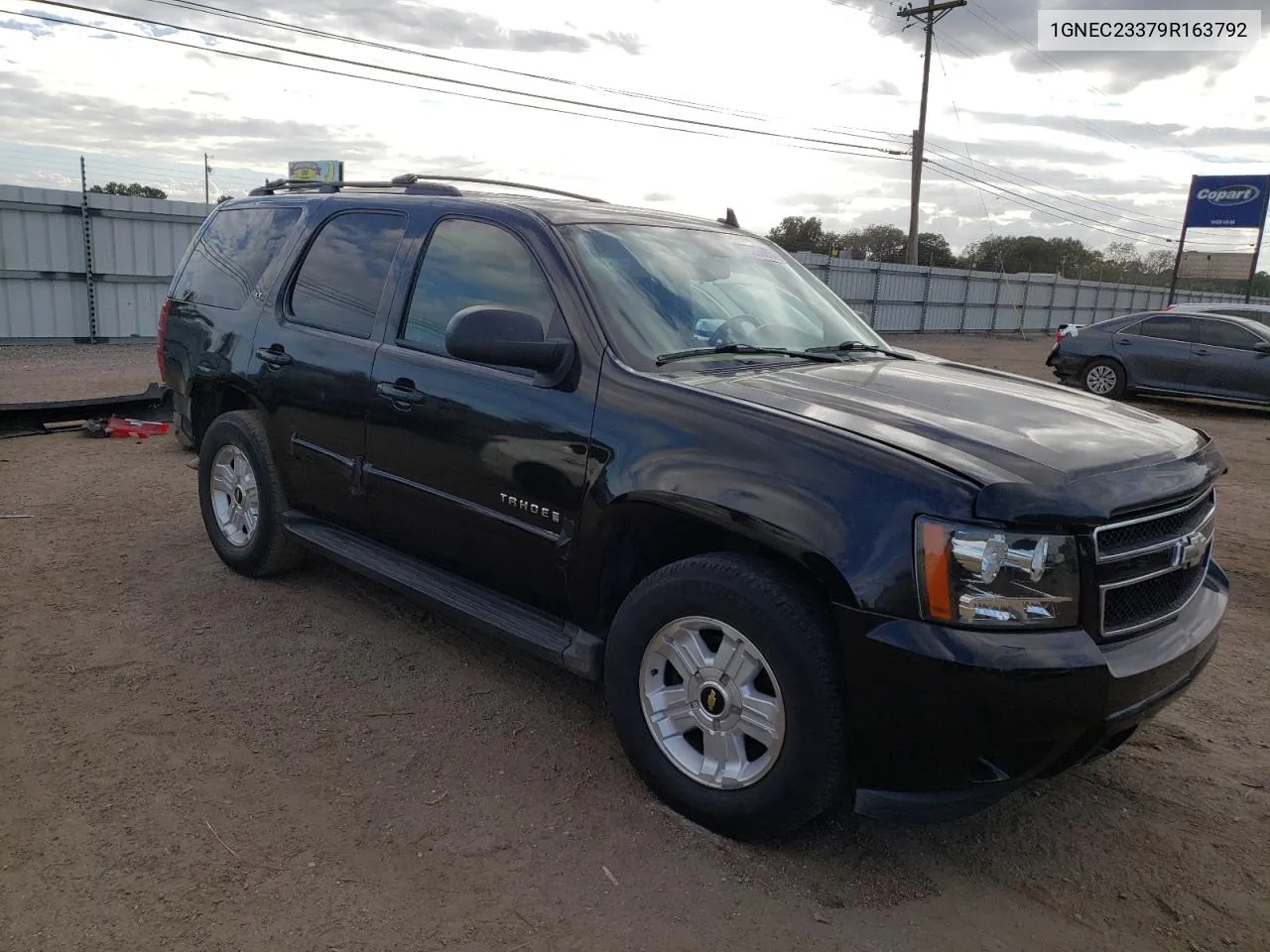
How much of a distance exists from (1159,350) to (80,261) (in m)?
17.2

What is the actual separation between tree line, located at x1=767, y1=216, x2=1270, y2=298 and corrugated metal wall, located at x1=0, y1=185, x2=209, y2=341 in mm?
39331

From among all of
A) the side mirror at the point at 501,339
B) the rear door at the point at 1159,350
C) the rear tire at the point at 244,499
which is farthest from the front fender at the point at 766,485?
the rear door at the point at 1159,350

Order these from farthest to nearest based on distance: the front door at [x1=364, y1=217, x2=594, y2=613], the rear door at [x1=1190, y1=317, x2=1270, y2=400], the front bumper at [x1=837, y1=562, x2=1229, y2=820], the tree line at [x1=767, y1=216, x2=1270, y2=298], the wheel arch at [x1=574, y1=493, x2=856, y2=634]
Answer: the tree line at [x1=767, y1=216, x2=1270, y2=298] → the rear door at [x1=1190, y1=317, x2=1270, y2=400] → the front door at [x1=364, y1=217, x2=594, y2=613] → the wheel arch at [x1=574, y1=493, x2=856, y2=634] → the front bumper at [x1=837, y1=562, x2=1229, y2=820]

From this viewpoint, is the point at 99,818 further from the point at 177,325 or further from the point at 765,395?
the point at 177,325

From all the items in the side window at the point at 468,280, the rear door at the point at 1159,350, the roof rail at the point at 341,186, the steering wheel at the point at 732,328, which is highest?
the roof rail at the point at 341,186

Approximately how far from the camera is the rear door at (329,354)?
161 inches

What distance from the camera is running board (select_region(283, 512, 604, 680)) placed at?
10.9ft

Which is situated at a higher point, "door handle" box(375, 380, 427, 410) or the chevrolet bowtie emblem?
"door handle" box(375, 380, 427, 410)

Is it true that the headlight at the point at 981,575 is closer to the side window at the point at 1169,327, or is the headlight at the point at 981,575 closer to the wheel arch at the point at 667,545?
the wheel arch at the point at 667,545

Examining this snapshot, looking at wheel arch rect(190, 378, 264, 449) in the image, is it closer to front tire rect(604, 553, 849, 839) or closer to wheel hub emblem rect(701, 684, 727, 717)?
front tire rect(604, 553, 849, 839)

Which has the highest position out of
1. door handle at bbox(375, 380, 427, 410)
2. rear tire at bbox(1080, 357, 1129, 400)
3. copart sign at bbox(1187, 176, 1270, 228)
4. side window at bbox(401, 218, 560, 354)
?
copart sign at bbox(1187, 176, 1270, 228)

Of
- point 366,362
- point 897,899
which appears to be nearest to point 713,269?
point 366,362

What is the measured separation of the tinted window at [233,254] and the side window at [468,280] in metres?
1.27

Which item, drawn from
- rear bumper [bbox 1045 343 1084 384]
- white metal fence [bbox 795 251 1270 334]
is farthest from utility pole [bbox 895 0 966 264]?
rear bumper [bbox 1045 343 1084 384]
